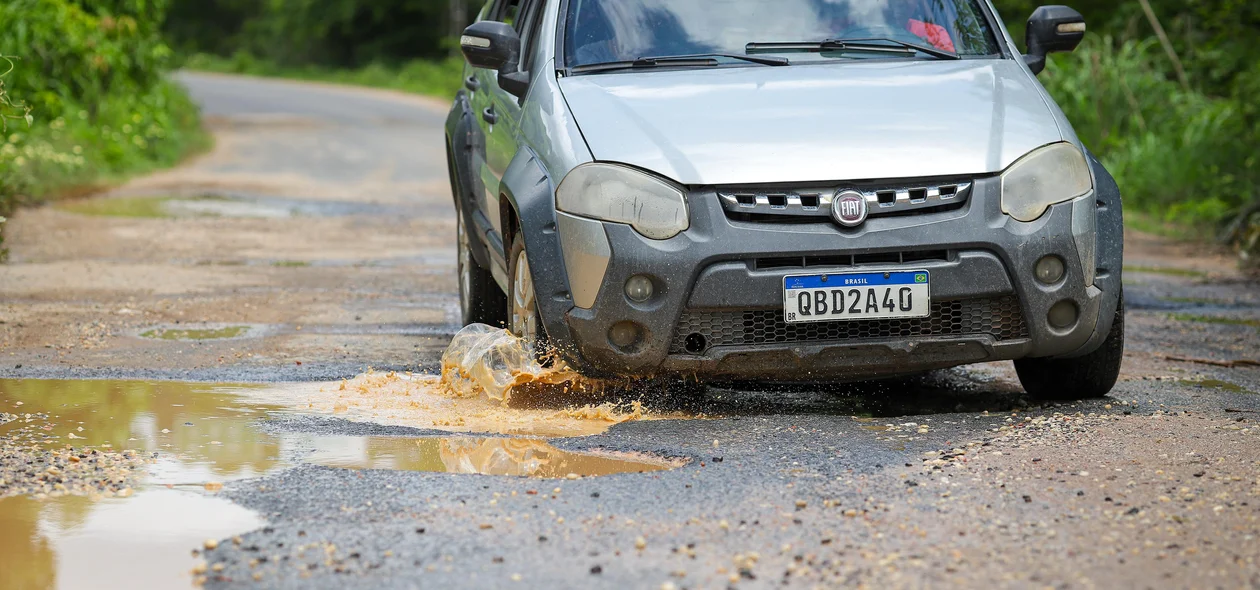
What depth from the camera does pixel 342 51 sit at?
2263 inches

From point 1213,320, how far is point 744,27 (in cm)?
353

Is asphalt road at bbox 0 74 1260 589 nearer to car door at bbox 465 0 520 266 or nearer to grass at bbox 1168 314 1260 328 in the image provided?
grass at bbox 1168 314 1260 328

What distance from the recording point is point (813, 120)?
17.6 feet

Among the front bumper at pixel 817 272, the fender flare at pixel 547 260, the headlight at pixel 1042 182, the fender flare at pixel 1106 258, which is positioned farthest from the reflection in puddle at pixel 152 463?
the fender flare at pixel 1106 258

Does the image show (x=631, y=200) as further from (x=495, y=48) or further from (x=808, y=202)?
(x=495, y=48)

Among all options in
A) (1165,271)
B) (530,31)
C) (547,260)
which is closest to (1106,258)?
(547,260)

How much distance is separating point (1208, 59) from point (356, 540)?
45.8 ft

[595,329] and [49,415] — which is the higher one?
[595,329]

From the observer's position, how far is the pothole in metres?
7.33

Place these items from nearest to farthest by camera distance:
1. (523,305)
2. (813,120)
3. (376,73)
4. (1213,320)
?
(813,120)
(523,305)
(1213,320)
(376,73)

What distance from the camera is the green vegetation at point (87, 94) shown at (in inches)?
621

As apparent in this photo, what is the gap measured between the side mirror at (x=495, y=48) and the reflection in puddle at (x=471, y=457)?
5.37ft

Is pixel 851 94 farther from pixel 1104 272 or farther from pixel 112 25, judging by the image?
pixel 112 25

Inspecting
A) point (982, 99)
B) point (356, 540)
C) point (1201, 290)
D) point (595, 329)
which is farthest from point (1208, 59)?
point (356, 540)
